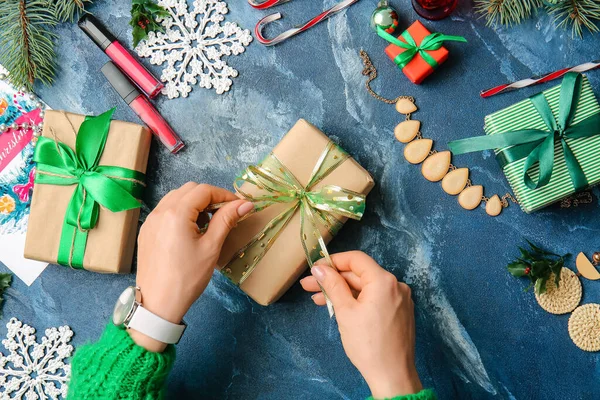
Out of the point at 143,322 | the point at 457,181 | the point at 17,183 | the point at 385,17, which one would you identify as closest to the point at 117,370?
the point at 143,322

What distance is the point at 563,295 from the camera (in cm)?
113

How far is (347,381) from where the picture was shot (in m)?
1.17

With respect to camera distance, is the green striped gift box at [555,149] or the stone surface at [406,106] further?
the stone surface at [406,106]

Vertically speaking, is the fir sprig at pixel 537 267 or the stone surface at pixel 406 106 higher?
the stone surface at pixel 406 106

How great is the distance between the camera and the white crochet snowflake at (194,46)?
1216mm

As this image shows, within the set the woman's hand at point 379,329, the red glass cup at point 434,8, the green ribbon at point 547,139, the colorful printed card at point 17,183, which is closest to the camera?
the woman's hand at point 379,329

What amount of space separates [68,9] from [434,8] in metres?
0.84

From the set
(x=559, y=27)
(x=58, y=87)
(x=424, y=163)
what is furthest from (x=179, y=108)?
(x=559, y=27)

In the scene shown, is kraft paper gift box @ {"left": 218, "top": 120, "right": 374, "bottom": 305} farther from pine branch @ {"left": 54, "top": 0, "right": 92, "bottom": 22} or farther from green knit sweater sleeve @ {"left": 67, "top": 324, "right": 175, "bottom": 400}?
pine branch @ {"left": 54, "top": 0, "right": 92, "bottom": 22}

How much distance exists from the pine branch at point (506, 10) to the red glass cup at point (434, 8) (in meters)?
0.06

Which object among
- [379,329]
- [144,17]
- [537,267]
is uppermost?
[144,17]

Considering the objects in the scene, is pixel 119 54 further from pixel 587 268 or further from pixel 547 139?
pixel 587 268

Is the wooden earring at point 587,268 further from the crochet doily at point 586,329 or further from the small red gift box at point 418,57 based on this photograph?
the small red gift box at point 418,57

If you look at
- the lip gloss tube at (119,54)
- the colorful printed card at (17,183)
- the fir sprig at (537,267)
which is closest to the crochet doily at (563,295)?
the fir sprig at (537,267)
